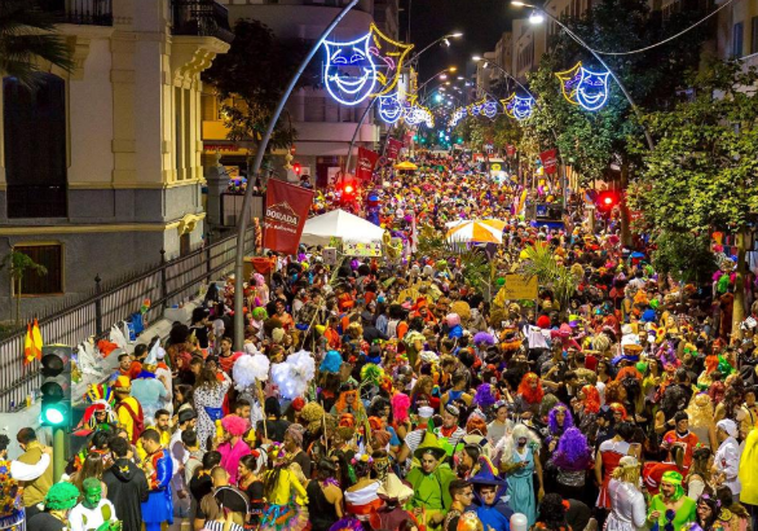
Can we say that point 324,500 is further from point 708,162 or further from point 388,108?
point 388,108

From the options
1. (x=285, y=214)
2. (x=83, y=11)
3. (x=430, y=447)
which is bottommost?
(x=430, y=447)

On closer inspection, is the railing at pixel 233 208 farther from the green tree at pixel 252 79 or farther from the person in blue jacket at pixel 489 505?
the person in blue jacket at pixel 489 505

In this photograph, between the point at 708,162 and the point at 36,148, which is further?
the point at 36,148

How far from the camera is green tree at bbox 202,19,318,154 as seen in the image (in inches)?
1820

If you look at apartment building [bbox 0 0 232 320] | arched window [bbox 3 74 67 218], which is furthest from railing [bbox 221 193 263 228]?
arched window [bbox 3 74 67 218]

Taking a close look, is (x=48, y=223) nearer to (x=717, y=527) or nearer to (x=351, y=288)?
(x=351, y=288)

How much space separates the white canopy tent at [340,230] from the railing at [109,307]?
1.99 metres

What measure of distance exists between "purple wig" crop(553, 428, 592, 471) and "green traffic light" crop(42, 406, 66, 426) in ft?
15.3

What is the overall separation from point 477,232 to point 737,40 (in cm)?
1144

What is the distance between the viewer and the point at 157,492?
10703mm

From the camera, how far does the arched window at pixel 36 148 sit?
76.2 feet

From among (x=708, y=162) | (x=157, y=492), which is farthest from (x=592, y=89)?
(x=157, y=492)

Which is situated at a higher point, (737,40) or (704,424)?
(737,40)

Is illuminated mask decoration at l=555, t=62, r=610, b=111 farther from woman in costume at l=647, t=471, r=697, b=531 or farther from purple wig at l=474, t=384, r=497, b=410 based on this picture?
woman in costume at l=647, t=471, r=697, b=531
